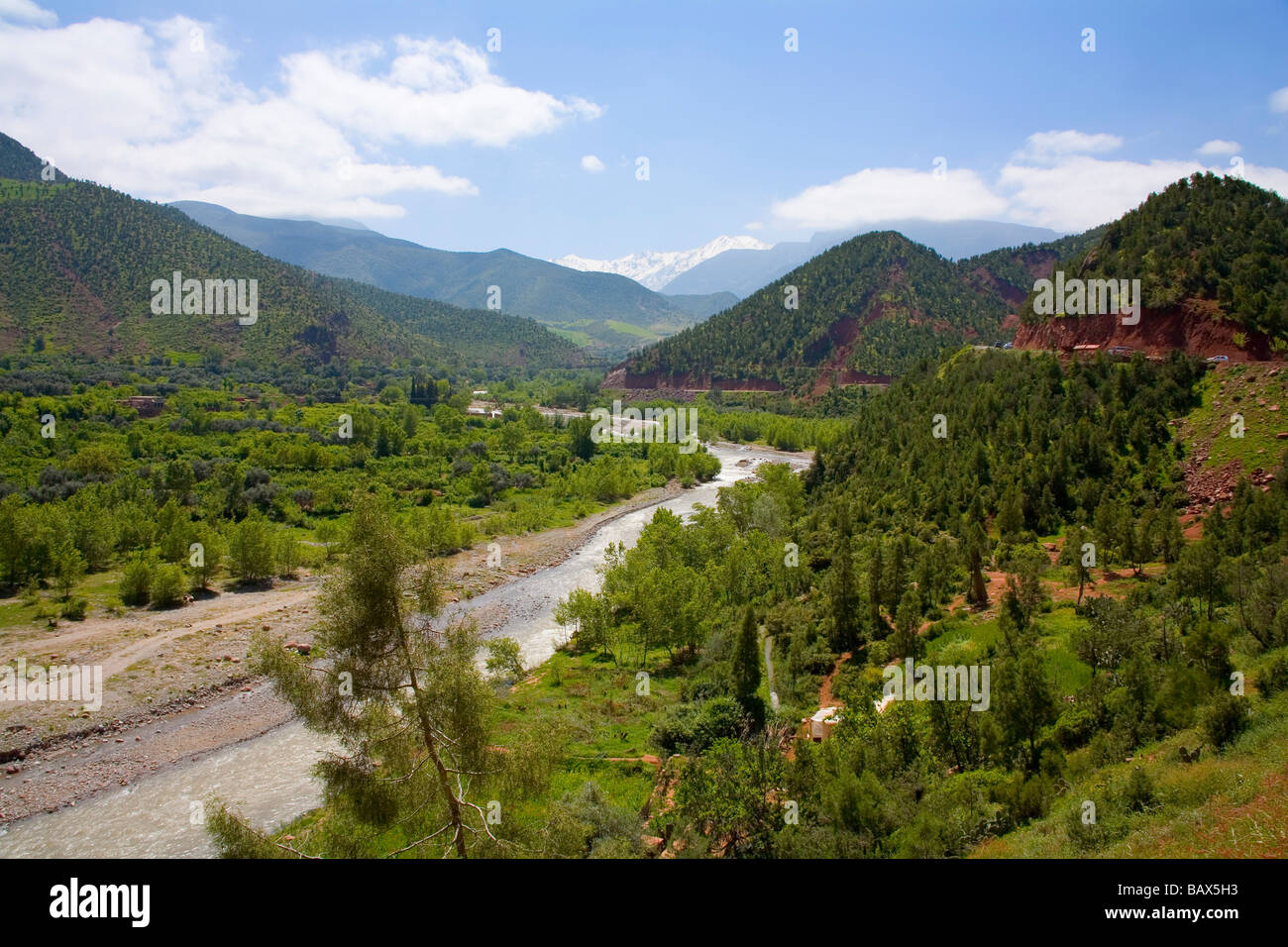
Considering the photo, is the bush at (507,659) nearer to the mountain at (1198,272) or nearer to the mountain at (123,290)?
the mountain at (1198,272)

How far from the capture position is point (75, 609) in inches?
1788

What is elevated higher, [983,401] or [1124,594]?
[983,401]

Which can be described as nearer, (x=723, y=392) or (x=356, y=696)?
(x=356, y=696)

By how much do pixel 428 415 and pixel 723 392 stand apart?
64234 mm

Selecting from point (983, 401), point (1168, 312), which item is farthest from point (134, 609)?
point (1168, 312)

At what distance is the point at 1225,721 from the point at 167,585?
184 feet

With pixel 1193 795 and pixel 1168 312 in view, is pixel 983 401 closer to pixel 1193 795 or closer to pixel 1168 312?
pixel 1168 312

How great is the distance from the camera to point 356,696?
40.3ft

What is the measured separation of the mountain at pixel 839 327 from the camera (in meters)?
145
